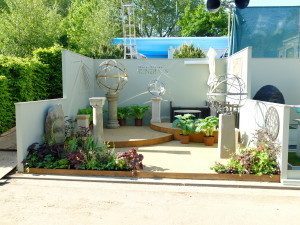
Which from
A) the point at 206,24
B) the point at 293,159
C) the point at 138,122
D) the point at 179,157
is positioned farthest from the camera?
the point at 206,24

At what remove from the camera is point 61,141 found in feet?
27.6

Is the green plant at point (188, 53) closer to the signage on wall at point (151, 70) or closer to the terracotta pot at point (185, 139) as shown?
the signage on wall at point (151, 70)

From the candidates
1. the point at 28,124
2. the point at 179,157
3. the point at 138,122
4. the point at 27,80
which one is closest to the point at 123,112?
the point at 138,122

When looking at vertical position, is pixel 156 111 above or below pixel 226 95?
below

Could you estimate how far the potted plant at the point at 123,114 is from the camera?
40.5ft

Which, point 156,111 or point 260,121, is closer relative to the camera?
point 260,121

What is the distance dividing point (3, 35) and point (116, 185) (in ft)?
32.3

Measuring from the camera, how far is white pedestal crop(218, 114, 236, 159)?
7.95 meters

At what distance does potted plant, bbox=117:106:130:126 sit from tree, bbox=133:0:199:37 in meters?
22.4

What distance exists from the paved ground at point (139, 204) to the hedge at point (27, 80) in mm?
3087

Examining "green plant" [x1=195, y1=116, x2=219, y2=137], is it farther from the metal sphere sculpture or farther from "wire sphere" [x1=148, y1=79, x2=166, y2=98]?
"wire sphere" [x1=148, y1=79, x2=166, y2=98]

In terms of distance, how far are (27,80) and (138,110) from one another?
3.87m

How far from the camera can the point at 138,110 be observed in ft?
40.5

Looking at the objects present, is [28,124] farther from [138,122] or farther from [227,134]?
[138,122]
